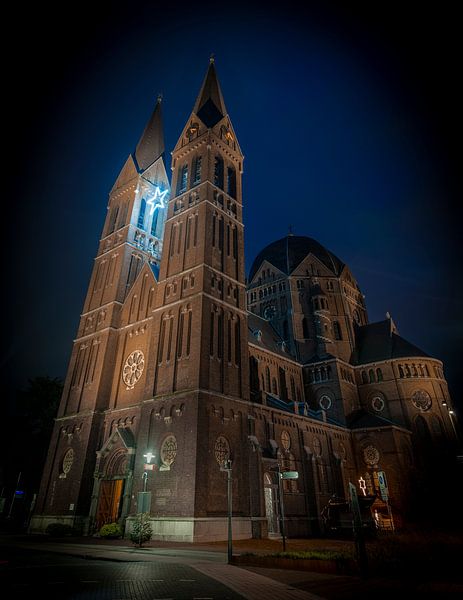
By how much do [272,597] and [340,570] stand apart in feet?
12.8

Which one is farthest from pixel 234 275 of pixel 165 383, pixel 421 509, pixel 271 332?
pixel 421 509

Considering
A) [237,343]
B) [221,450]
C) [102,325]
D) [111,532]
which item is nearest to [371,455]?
[237,343]

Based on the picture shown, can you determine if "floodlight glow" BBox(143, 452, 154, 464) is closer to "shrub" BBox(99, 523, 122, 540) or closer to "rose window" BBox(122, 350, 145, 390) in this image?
"shrub" BBox(99, 523, 122, 540)

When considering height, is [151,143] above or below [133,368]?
above

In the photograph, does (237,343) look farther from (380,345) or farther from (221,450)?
(380,345)

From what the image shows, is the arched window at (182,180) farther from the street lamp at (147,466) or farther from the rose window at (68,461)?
the rose window at (68,461)

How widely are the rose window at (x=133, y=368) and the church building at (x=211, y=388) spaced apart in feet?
0.51

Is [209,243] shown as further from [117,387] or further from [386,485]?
[386,485]

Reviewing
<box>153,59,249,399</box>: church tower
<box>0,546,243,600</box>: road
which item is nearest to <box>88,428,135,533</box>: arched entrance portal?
<box>153,59,249,399</box>: church tower

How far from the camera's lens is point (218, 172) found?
3694 centimetres

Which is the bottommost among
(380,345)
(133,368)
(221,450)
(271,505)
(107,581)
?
(107,581)

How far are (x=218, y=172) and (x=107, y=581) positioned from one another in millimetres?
34357

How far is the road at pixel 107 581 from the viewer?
7.09m

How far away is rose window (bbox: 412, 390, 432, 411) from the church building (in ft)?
0.76
